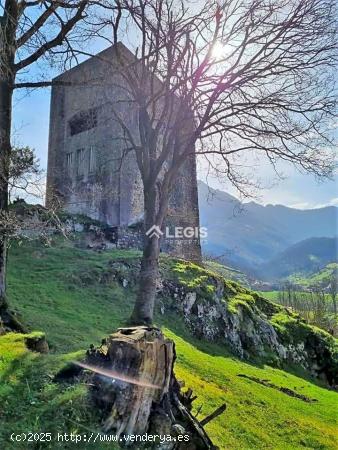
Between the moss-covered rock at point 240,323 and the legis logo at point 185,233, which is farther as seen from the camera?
the legis logo at point 185,233

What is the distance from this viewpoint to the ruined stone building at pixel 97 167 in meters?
26.5

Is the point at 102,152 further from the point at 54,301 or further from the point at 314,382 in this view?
the point at 314,382

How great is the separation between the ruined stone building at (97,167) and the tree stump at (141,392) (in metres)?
18.7

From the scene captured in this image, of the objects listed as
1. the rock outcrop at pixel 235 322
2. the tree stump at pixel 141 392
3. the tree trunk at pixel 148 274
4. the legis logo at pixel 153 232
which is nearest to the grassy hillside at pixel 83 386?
the tree stump at pixel 141 392

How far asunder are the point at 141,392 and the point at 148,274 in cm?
673

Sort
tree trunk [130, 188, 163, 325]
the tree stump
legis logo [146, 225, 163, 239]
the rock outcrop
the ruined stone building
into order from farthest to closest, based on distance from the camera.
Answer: the ruined stone building < the rock outcrop < legis logo [146, 225, 163, 239] < tree trunk [130, 188, 163, 325] < the tree stump

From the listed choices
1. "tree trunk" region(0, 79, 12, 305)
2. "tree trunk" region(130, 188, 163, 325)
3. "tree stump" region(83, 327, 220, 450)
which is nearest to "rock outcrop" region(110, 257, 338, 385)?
"tree trunk" region(130, 188, 163, 325)

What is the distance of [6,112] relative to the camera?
1034cm

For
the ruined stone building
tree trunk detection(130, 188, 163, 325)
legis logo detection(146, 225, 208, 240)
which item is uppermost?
the ruined stone building

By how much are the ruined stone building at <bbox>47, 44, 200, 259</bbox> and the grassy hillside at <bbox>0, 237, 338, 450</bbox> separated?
4.90 meters

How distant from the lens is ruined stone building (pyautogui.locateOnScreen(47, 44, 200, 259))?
2647 centimetres

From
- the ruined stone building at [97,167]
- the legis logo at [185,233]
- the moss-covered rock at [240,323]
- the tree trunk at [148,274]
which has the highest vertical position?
the ruined stone building at [97,167]

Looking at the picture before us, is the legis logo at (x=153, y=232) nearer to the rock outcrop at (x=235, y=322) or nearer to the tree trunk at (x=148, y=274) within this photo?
the tree trunk at (x=148, y=274)

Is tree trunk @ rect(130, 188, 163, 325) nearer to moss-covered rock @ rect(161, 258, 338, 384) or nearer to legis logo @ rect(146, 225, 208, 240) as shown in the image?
moss-covered rock @ rect(161, 258, 338, 384)
